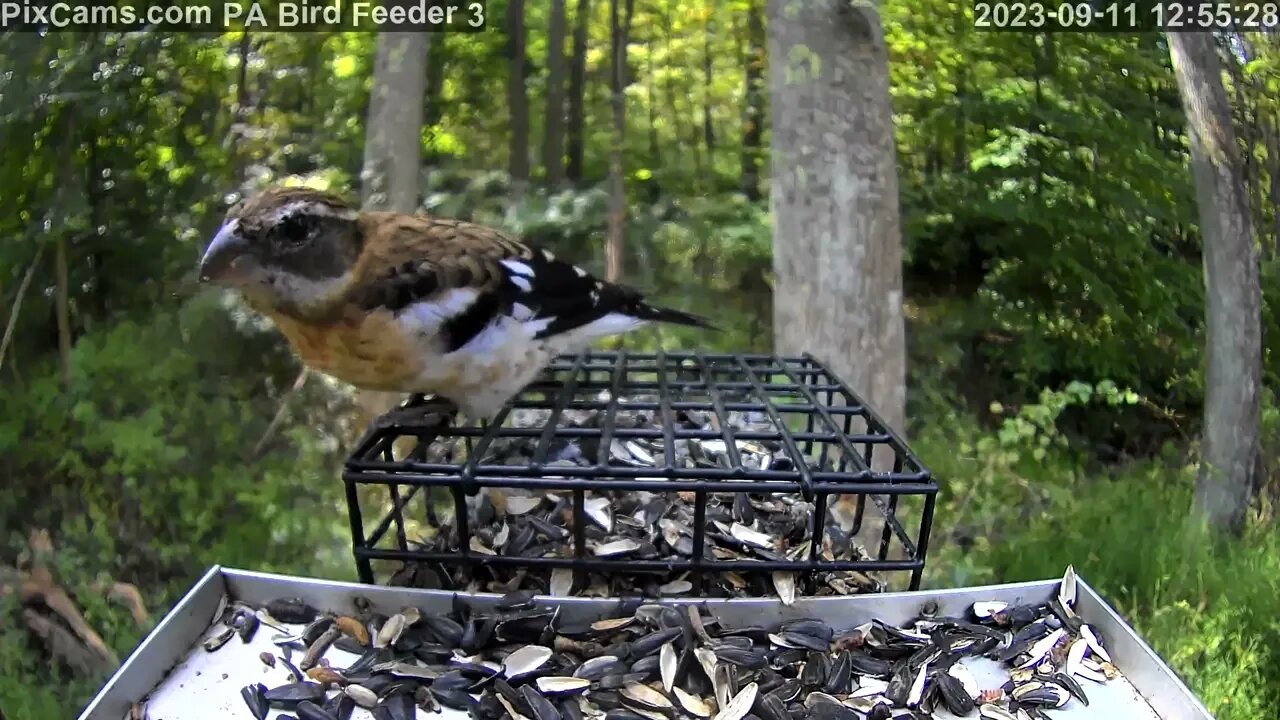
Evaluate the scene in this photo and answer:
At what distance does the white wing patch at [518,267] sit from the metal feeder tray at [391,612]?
0.52 meters

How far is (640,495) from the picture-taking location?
1.13m

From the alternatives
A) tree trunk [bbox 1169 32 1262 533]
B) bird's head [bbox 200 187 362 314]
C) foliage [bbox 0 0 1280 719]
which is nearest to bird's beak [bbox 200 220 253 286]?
bird's head [bbox 200 187 362 314]

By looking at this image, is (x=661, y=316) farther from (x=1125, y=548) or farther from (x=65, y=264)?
(x=65, y=264)

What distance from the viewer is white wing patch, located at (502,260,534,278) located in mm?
1210

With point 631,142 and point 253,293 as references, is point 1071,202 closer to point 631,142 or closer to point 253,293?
point 631,142

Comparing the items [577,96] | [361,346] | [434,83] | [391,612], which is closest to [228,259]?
[361,346]

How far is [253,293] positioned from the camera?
101cm

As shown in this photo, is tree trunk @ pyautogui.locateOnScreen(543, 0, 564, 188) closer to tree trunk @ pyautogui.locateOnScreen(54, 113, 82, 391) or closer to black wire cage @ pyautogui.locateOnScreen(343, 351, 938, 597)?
tree trunk @ pyautogui.locateOnScreen(54, 113, 82, 391)

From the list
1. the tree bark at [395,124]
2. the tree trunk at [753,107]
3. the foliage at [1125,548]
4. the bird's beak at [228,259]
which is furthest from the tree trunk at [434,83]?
the foliage at [1125,548]

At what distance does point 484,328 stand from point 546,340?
0.11 metres

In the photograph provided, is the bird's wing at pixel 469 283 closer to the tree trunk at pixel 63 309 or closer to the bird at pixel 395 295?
the bird at pixel 395 295

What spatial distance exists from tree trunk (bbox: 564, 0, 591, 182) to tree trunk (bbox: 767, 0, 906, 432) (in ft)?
3.18

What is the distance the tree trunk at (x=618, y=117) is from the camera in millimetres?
2824

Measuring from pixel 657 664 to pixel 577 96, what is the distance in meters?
2.45
